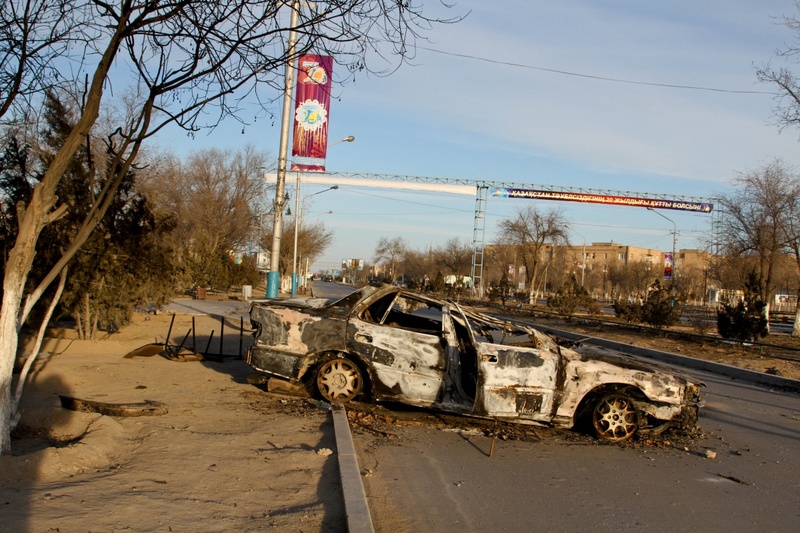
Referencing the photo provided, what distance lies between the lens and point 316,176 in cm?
4216

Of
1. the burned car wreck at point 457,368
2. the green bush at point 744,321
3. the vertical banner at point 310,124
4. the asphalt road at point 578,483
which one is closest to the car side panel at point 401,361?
the burned car wreck at point 457,368

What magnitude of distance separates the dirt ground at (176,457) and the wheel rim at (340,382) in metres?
0.22

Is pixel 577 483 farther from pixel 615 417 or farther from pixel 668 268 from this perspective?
pixel 668 268

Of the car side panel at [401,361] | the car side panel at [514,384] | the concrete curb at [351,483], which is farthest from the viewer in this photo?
the car side panel at [401,361]

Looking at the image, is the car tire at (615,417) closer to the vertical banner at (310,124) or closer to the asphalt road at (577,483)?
the asphalt road at (577,483)

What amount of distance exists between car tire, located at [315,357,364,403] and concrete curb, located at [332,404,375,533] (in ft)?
3.33

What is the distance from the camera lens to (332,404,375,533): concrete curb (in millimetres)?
4352

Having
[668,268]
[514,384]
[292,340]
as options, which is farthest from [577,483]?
[668,268]

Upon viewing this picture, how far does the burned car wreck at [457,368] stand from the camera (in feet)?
25.1

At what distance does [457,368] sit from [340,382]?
1.49 m

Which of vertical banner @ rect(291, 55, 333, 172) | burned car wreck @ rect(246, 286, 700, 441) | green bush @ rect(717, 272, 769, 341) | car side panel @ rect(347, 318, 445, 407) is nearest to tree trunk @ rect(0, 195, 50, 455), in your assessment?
burned car wreck @ rect(246, 286, 700, 441)

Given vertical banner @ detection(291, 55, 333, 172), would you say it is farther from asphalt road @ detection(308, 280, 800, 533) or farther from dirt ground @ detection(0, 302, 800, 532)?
asphalt road @ detection(308, 280, 800, 533)

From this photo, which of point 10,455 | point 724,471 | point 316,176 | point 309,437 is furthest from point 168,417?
point 316,176

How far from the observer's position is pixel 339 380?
8422 mm
